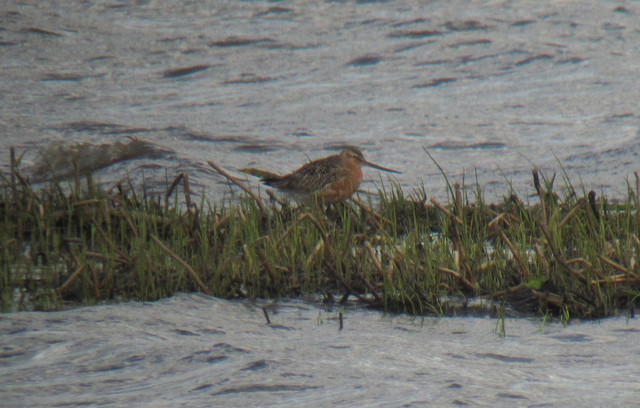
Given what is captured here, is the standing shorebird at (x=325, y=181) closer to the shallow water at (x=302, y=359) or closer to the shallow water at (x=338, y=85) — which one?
the shallow water at (x=338, y=85)

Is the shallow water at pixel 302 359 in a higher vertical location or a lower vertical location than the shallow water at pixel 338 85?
lower

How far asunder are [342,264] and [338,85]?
7.34 m

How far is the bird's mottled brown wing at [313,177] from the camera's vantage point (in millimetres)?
7102

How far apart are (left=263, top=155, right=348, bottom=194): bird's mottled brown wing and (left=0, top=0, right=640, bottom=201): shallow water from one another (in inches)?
35.7

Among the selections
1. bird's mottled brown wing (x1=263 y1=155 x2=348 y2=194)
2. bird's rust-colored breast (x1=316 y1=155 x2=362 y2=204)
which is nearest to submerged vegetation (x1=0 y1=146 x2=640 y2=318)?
bird's rust-colored breast (x1=316 y1=155 x2=362 y2=204)

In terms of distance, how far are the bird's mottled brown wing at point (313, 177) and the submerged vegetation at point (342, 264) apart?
1201 mm

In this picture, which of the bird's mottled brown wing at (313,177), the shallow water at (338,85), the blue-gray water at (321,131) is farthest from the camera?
the shallow water at (338,85)

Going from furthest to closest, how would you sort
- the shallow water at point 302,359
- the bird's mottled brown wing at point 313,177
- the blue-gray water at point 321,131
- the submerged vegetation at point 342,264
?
the bird's mottled brown wing at point 313,177 → the submerged vegetation at point 342,264 → the blue-gray water at point 321,131 → the shallow water at point 302,359

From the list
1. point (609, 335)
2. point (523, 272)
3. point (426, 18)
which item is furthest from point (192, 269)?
point (426, 18)

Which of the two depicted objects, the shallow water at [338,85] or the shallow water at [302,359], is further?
the shallow water at [338,85]

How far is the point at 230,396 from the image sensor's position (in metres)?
3.47

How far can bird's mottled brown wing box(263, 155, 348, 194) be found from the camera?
23.3ft

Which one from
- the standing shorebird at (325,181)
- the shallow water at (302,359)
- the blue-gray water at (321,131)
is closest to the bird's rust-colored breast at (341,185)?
the standing shorebird at (325,181)

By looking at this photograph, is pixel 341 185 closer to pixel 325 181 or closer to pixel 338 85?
pixel 325 181
